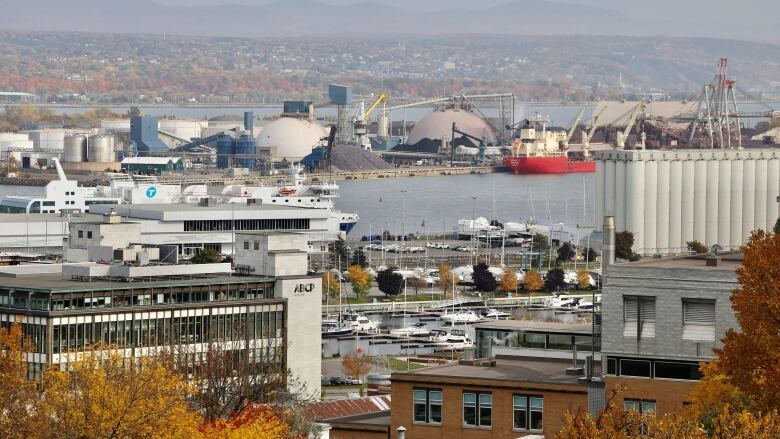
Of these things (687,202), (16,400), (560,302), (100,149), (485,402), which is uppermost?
(100,149)

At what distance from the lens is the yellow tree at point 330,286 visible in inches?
1563

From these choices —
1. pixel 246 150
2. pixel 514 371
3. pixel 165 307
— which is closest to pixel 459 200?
pixel 246 150

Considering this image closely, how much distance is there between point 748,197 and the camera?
176 ft

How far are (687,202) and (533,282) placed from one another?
11180 millimetres

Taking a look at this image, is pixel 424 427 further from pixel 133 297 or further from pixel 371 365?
pixel 371 365

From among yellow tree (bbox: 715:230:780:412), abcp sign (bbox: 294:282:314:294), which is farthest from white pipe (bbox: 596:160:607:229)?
yellow tree (bbox: 715:230:780:412)

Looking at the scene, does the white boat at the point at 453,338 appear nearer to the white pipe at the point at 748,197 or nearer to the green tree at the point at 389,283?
the green tree at the point at 389,283

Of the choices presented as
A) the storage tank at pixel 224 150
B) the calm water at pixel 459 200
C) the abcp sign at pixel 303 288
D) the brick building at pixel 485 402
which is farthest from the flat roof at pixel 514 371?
the storage tank at pixel 224 150

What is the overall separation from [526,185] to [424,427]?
84.7 m

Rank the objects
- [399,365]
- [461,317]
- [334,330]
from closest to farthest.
Result: [399,365]
[334,330]
[461,317]

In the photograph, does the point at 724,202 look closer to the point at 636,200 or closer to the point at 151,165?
the point at 636,200

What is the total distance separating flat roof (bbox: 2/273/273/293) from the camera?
2038 cm

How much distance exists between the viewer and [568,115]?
190 metres

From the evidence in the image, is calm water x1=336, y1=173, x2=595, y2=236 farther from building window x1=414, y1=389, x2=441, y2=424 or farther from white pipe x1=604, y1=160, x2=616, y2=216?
building window x1=414, y1=389, x2=441, y2=424
